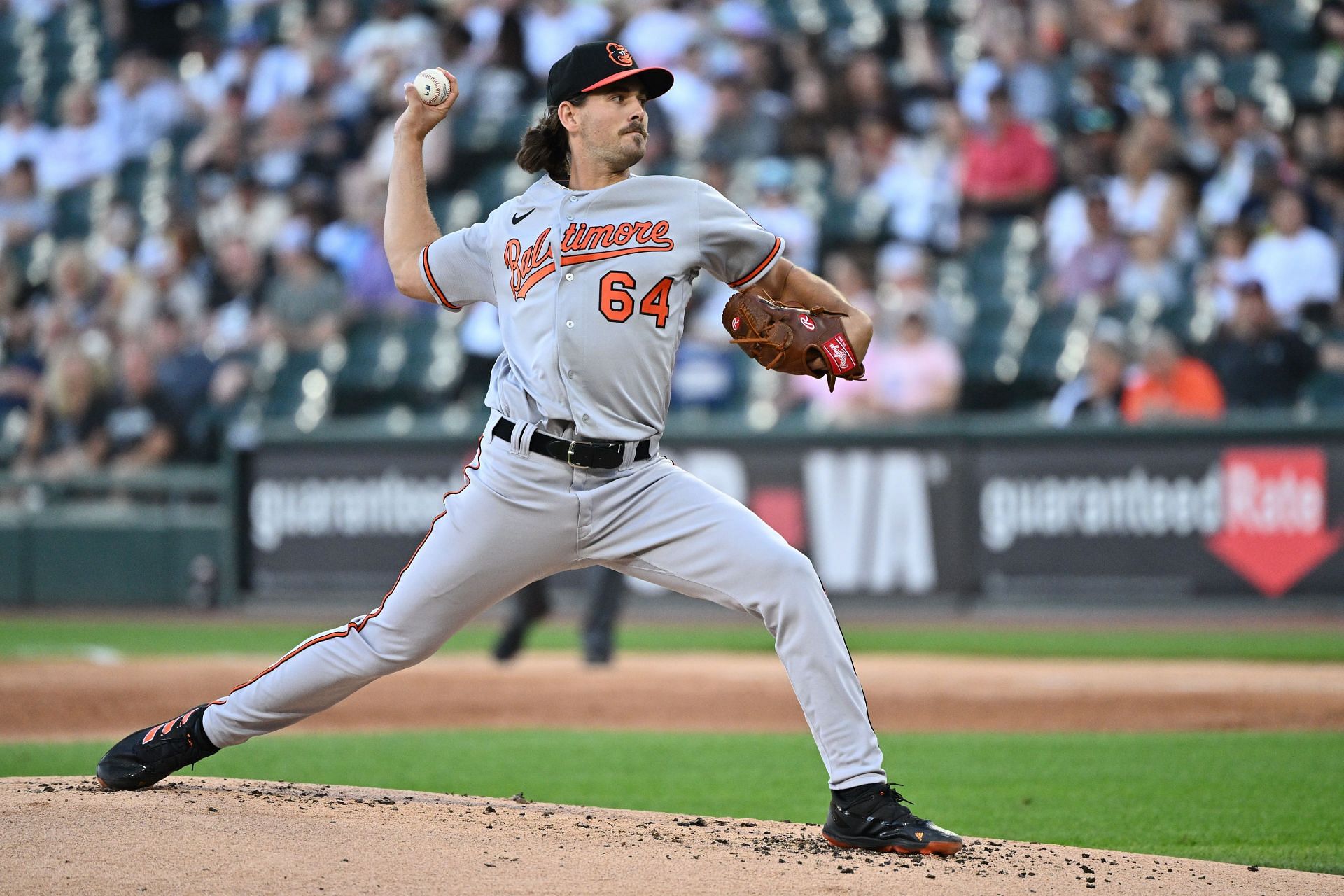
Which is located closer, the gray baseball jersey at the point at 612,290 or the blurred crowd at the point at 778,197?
the gray baseball jersey at the point at 612,290

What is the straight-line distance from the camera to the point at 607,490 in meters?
4.28

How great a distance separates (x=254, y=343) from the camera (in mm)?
14875

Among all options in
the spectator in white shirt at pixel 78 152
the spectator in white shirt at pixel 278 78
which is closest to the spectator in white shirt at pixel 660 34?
the spectator in white shirt at pixel 278 78

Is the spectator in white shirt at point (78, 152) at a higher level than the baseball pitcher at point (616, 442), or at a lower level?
higher

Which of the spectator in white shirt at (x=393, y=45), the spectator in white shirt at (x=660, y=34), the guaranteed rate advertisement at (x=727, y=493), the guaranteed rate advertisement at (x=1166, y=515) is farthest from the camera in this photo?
the spectator in white shirt at (x=393, y=45)

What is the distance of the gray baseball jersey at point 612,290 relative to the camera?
422cm

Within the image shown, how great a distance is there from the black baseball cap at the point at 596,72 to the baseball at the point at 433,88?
35 cm

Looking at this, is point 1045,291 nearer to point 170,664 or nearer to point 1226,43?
point 1226,43

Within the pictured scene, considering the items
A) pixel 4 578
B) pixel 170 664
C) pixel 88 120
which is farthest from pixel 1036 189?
pixel 88 120

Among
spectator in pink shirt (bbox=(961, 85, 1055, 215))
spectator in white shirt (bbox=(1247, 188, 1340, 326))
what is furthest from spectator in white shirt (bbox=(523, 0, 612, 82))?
spectator in white shirt (bbox=(1247, 188, 1340, 326))

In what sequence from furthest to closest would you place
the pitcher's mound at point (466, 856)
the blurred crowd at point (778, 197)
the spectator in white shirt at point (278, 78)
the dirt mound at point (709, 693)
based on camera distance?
the spectator in white shirt at point (278, 78) → the blurred crowd at point (778, 197) → the dirt mound at point (709, 693) → the pitcher's mound at point (466, 856)

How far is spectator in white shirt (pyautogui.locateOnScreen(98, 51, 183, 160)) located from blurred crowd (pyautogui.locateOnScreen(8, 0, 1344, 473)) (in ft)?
0.10

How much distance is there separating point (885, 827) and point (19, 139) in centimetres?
1622

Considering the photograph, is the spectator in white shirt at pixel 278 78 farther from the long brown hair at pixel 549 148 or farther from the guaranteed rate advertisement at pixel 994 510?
the long brown hair at pixel 549 148
